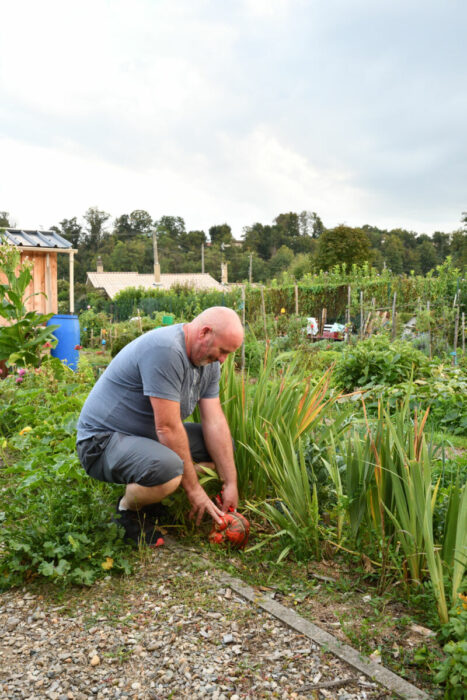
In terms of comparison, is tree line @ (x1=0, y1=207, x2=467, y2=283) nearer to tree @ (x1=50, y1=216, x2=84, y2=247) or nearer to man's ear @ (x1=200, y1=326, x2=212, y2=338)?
tree @ (x1=50, y1=216, x2=84, y2=247)

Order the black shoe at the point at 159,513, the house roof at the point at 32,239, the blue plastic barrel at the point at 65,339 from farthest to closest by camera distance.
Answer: the house roof at the point at 32,239, the blue plastic barrel at the point at 65,339, the black shoe at the point at 159,513

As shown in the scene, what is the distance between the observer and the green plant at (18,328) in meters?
6.12

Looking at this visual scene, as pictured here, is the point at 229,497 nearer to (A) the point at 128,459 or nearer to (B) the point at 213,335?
(A) the point at 128,459

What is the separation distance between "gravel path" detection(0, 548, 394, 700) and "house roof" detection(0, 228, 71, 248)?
917cm

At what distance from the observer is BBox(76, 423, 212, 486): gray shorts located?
7.55 feet

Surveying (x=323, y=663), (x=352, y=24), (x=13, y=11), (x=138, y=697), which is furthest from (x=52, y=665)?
(x=13, y=11)

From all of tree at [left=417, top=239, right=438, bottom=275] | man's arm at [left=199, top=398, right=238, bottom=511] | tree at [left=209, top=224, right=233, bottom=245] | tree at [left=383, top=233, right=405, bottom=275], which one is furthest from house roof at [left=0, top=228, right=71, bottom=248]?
tree at [left=209, top=224, right=233, bottom=245]

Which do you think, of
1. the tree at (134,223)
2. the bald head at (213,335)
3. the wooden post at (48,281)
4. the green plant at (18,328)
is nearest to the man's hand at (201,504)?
the bald head at (213,335)

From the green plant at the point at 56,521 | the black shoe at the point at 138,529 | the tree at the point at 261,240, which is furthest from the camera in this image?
the tree at the point at 261,240

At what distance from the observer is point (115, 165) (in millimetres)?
22078

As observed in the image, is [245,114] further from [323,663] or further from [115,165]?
[115,165]

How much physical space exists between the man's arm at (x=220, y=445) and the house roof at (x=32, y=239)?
28.3 feet

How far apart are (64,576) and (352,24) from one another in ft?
14.6

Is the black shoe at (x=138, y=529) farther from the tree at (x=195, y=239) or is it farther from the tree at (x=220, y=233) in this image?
the tree at (x=220, y=233)
